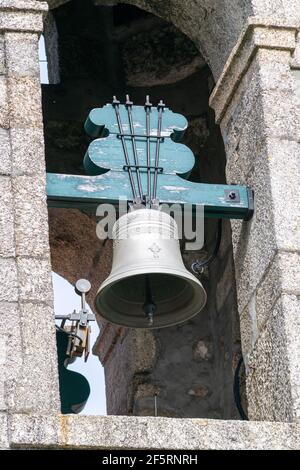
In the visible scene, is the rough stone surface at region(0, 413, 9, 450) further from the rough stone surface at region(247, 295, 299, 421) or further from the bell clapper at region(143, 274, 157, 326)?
the bell clapper at region(143, 274, 157, 326)

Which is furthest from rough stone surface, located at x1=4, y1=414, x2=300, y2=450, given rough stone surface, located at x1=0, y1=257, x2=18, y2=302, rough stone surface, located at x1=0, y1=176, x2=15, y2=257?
rough stone surface, located at x1=0, y1=176, x2=15, y2=257

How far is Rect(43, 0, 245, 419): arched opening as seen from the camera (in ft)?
28.0

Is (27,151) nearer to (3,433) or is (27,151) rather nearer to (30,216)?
(30,216)

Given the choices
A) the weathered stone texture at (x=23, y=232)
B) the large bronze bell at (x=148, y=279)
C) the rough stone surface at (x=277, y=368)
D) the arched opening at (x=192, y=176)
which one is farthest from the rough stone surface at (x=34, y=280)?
the arched opening at (x=192, y=176)

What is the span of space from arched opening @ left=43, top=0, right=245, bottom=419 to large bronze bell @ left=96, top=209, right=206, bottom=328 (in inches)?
62.7

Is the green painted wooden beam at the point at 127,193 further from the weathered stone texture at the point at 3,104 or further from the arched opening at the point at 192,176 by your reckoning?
the arched opening at the point at 192,176

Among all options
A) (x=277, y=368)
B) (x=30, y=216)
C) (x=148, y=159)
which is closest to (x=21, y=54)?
(x=148, y=159)

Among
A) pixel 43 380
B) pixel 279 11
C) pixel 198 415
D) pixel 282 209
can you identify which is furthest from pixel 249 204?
pixel 198 415

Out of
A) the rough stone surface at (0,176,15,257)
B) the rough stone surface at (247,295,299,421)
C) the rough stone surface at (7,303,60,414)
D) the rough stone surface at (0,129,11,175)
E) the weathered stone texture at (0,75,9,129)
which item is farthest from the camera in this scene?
the weathered stone texture at (0,75,9,129)

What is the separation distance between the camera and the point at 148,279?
22.4 feet
